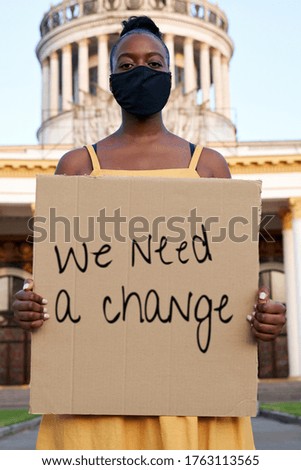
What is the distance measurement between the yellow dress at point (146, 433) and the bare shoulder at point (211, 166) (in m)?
0.85

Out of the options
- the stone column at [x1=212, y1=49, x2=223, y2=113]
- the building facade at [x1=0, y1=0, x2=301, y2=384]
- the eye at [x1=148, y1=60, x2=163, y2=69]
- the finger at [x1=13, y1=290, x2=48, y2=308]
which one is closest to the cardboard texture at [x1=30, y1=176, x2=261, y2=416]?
the finger at [x1=13, y1=290, x2=48, y2=308]

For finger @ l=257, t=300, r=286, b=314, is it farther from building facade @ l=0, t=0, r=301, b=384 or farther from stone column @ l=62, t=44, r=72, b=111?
stone column @ l=62, t=44, r=72, b=111

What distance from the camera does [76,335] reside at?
238 cm

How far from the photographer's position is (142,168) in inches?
106

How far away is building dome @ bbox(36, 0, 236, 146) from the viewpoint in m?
47.3

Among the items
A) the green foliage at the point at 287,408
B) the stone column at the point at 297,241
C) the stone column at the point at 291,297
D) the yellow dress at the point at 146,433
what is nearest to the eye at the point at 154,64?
the yellow dress at the point at 146,433

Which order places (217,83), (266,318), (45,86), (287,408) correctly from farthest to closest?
(45,86)
(217,83)
(287,408)
(266,318)

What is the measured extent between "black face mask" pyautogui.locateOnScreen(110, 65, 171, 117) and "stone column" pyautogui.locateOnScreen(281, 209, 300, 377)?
90.1ft

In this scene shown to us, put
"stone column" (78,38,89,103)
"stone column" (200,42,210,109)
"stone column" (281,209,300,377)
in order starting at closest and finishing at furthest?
"stone column" (281,209,300,377) → "stone column" (78,38,89,103) → "stone column" (200,42,210,109)

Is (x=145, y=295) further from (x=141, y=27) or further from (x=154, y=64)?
(x=141, y=27)

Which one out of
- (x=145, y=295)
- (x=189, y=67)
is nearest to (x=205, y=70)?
(x=189, y=67)

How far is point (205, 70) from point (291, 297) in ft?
73.9

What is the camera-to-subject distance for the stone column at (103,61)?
148 ft
